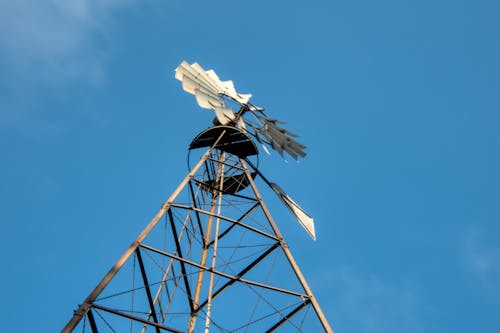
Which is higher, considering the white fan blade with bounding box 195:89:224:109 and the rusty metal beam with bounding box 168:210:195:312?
the white fan blade with bounding box 195:89:224:109

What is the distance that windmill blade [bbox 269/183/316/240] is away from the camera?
51.5 ft

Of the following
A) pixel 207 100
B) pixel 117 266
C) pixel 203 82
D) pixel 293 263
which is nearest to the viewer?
pixel 117 266

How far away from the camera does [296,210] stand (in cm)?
1608

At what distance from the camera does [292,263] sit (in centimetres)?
1189

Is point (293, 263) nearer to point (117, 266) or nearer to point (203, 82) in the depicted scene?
point (117, 266)

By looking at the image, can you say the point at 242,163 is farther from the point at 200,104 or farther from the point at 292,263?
the point at 292,263

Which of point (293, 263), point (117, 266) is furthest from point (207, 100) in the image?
point (117, 266)

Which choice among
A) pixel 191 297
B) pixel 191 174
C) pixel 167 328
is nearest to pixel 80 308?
pixel 167 328

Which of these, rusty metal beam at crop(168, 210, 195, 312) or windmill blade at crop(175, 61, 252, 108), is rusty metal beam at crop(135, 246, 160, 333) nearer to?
rusty metal beam at crop(168, 210, 195, 312)

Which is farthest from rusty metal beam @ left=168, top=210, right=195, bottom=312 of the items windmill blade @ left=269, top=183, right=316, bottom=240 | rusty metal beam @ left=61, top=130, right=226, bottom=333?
windmill blade @ left=269, top=183, right=316, bottom=240

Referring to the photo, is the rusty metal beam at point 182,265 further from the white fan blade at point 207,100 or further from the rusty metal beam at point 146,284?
the white fan blade at point 207,100

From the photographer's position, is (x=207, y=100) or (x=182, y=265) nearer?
(x=182, y=265)

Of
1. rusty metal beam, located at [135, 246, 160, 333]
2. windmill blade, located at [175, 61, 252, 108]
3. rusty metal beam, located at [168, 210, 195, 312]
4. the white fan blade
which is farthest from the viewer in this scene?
windmill blade, located at [175, 61, 252, 108]

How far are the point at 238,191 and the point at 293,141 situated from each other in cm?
249
